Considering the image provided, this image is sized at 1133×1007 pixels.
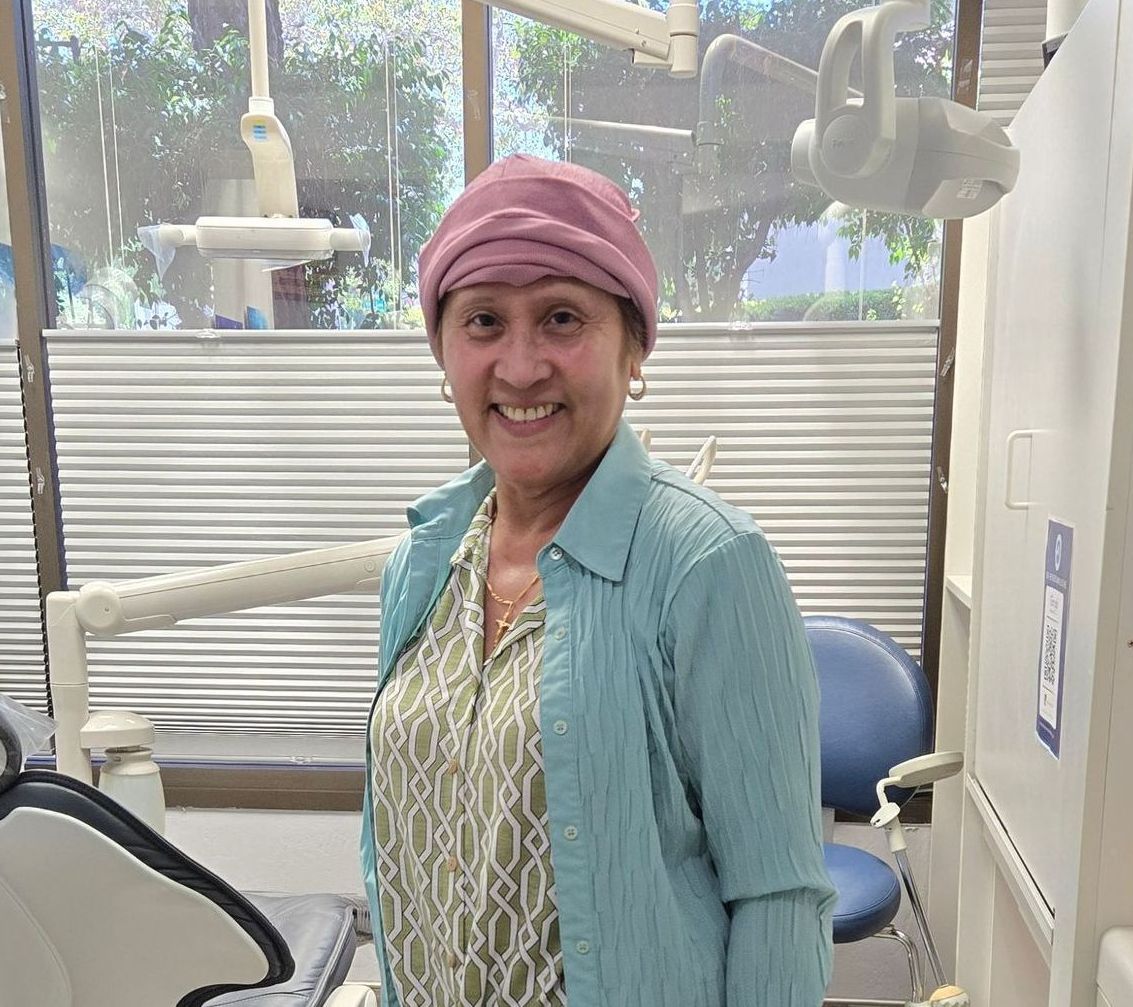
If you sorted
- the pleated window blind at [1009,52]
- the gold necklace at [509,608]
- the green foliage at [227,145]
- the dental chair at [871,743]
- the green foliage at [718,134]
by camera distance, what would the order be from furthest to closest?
1. the green foliage at [227,145]
2. the green foliage at [718,134]
3. the pleated window blind at [1009,52]
4. the dental chair at [871,743]
5. the gold necklace at [509,608]

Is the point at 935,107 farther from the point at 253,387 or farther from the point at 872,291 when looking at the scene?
the point at 253,387

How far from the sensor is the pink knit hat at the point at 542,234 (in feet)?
2.70

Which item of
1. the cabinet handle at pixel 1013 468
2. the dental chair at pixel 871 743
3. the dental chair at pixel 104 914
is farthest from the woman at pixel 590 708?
the dental chair at pixel 871 743

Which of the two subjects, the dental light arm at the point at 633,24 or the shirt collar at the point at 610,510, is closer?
the shirt collar at the point at 610,510

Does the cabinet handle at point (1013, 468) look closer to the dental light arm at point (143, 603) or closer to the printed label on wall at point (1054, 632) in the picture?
the printed label on wall at point (1054, 632)

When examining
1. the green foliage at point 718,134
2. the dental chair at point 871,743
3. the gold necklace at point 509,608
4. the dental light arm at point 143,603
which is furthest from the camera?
the green foliage at point 718,134

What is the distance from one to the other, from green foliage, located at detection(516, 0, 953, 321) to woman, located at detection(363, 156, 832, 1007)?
1571mm

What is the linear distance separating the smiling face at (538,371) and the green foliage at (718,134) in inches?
62.3

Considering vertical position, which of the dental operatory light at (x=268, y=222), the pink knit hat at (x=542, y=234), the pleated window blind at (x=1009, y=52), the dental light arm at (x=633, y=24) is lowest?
the pink knit hat at (x=542, y=234)

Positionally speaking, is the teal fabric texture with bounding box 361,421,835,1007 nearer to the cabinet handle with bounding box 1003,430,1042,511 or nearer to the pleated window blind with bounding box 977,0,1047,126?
the cabinet handle with bounding box 1003,430,1042,511

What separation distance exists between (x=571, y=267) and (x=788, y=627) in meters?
0.35

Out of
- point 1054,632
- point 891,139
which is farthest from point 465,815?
point 891,139

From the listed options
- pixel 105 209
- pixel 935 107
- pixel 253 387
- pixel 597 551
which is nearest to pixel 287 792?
pixel 253 387

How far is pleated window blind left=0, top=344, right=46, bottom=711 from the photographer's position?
8.32ft
